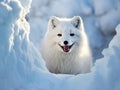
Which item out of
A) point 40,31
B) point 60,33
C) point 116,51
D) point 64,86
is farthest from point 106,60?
point 40,31

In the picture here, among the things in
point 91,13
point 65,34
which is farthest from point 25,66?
point 91,13

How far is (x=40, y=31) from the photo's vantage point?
1205 centimetres

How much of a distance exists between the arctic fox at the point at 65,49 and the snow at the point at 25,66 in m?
2.97

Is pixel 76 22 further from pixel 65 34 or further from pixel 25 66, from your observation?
pixel 25 66

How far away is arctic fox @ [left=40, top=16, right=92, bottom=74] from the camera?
297 inches

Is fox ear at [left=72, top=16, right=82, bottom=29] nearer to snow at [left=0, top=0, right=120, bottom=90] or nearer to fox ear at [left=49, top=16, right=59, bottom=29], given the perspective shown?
fox ear at [left=49, top=16, right=59, bottom=29]

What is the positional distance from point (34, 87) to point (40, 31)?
25.6 feet

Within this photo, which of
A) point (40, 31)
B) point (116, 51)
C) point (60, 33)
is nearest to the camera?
point (116, 51)

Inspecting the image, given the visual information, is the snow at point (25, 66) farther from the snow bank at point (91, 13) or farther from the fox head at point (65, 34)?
the snow bank at point (91, 13)

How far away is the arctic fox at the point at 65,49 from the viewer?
24.7 feet

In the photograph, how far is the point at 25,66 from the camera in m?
4.34

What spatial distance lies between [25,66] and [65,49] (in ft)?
10.6

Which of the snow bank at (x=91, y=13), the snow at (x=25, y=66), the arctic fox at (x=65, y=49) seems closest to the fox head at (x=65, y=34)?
the arctic fox at (x=65, y=49)

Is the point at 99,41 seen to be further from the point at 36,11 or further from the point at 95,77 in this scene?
the point at 95,77
